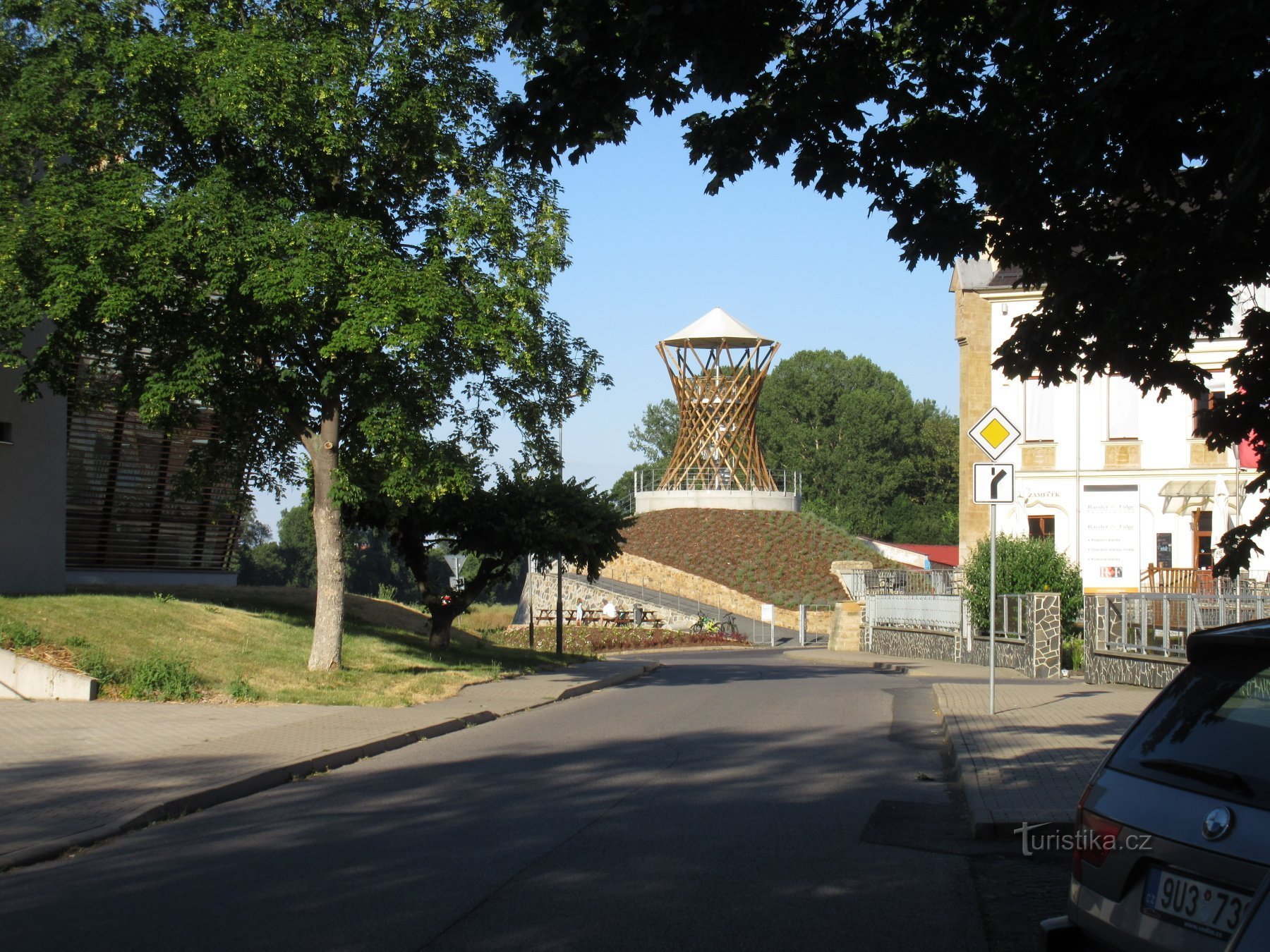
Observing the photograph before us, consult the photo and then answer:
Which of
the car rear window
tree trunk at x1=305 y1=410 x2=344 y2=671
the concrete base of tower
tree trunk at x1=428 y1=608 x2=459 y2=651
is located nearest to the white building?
tree trunk at x1=428 y1=608 x2=459 y2=651

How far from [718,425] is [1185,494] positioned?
44515 mm

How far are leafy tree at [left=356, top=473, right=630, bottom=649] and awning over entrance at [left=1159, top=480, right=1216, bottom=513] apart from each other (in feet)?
47.7

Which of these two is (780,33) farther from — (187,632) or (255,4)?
(187,632)

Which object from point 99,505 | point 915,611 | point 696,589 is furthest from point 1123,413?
point 696,589

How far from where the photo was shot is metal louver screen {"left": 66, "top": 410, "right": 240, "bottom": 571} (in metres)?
26.9

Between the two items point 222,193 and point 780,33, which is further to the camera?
point 222,193

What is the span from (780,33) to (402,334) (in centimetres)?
1018

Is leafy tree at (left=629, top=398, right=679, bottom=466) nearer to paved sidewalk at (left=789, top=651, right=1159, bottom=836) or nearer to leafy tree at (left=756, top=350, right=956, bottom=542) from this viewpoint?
leafy tree at (left=756, top=350, right=956, bottom=542)

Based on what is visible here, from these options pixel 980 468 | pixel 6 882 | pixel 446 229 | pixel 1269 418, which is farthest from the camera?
pixel 446 229

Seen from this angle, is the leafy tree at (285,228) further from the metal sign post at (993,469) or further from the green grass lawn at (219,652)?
the metal sign post at (993,469)

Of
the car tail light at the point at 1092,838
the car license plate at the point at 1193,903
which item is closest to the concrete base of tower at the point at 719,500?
the car tail light at the point at 1092,838

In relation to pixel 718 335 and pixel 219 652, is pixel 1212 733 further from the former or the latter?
pixel 718 335

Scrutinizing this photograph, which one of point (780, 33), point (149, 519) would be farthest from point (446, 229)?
point (149, 519)

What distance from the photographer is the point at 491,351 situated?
1880 centimetres
